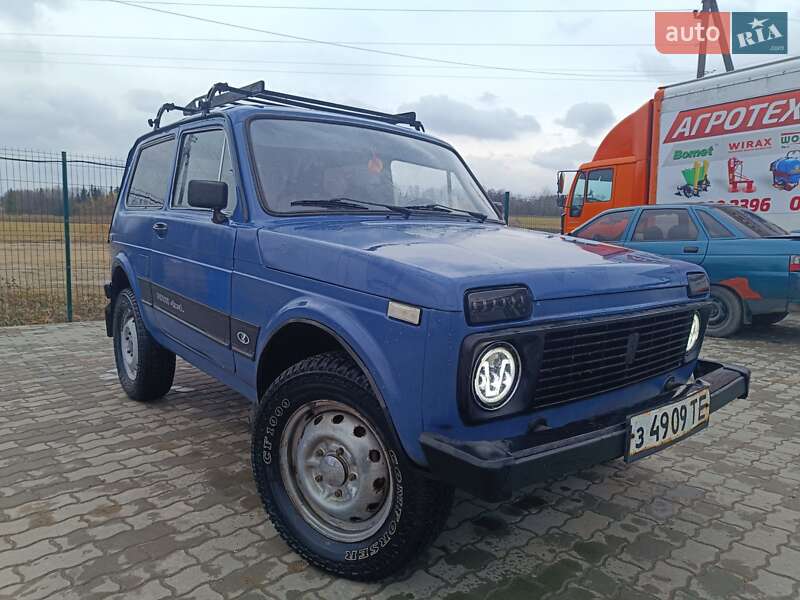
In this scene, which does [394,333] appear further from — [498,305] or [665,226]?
[665,226]

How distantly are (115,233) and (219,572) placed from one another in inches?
130

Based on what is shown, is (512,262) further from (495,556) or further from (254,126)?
(254,126)

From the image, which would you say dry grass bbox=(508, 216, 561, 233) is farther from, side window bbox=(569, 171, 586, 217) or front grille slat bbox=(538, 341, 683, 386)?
front grille slat bbox=(538, 341, 683, 386)

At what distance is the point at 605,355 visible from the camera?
2.34 meters

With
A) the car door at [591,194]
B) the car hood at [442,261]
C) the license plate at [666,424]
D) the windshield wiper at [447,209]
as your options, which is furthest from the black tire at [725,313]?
the license plate at [666,424]

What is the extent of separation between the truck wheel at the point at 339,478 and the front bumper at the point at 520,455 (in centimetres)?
21

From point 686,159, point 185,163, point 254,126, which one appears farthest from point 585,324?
point 686,159

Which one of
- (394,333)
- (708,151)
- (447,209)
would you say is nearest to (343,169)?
(447,209)

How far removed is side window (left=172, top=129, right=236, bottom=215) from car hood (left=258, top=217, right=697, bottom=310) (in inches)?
23.1

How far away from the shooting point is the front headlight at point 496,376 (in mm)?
2006

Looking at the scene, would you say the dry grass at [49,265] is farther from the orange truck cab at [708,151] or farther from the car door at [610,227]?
the orange truck cab at [708,151]

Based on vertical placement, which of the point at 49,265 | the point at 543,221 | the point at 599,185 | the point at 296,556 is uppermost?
the point at 599,185

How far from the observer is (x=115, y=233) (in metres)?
4.83

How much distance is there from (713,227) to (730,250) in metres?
0.36
